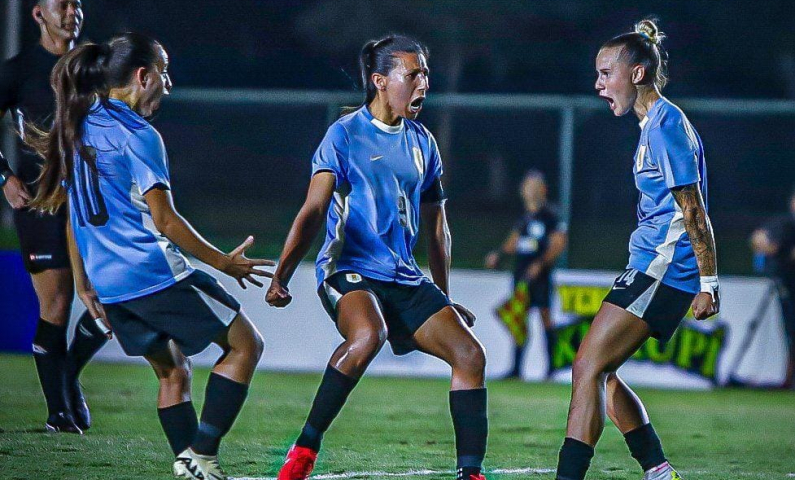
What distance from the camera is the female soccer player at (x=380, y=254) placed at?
16.1 feet

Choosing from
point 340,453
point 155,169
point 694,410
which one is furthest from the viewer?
point 694,410

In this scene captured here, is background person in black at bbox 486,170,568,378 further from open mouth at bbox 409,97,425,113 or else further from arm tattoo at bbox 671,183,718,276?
arm tattoo at bbox 671,183,718,276

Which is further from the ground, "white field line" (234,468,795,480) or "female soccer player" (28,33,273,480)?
"female soccer player" (28,33,273,480)

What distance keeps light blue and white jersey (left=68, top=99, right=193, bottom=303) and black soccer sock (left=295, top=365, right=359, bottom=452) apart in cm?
74

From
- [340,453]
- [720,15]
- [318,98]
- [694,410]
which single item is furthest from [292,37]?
[340,453]

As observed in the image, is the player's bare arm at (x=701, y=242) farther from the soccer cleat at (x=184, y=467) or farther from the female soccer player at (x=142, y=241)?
the soccer cleat at (x=184, y=467)

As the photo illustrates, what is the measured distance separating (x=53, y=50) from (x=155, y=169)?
2365mm

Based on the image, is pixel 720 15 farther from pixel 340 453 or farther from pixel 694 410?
pixel 340 453

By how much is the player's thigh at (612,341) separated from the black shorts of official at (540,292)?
18.8 ft

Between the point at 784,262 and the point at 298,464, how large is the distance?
7.21m

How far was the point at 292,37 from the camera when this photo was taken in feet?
110

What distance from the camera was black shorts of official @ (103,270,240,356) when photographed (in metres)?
4.73

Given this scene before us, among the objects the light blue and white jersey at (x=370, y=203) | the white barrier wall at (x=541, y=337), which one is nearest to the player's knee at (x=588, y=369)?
the light blue and white jersey at (x=370, y=203)

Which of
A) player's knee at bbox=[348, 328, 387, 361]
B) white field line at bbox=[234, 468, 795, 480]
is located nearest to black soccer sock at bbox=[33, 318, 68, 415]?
white field line at bbox=[234, 468, 795, 480]
